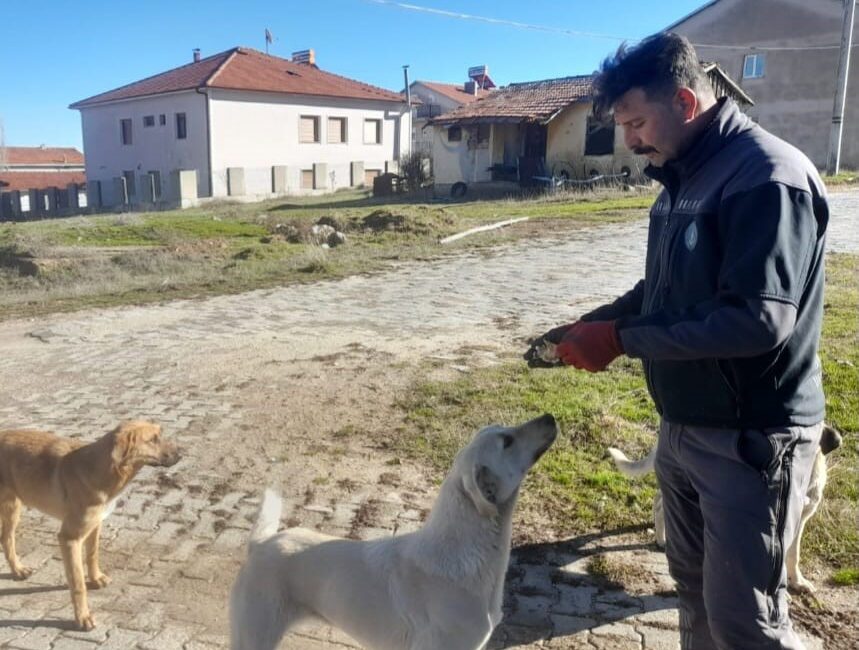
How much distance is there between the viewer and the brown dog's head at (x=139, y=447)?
356 centimetres

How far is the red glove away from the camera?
2234mm

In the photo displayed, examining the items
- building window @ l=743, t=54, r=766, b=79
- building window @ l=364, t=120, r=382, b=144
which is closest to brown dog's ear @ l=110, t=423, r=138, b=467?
building window @ l=743, t=54, r=766, b=79

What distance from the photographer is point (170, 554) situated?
3971mm

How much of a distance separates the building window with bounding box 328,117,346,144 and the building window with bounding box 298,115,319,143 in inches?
34.3

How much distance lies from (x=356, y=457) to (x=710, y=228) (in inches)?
143

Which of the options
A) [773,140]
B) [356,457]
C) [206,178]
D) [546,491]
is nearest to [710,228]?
[773,140]

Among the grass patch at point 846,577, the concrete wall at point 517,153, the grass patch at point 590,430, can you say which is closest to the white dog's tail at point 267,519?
the grass patch at point 590,430

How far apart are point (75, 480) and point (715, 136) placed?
324 centimetres

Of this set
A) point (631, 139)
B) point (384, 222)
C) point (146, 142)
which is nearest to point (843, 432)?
point (631, 139)

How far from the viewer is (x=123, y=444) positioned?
140 inches

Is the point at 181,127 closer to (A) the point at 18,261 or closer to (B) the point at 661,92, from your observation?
(A) the point at 18,261

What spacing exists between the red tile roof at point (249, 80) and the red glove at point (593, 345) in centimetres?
3646

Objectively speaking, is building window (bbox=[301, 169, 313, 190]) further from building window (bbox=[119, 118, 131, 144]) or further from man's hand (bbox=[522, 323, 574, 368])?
man's hand (bbox=[522, 323, 574, 368])

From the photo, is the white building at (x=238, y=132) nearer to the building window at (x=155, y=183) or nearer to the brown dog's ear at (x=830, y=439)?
the building window at (x=155, y=183)
